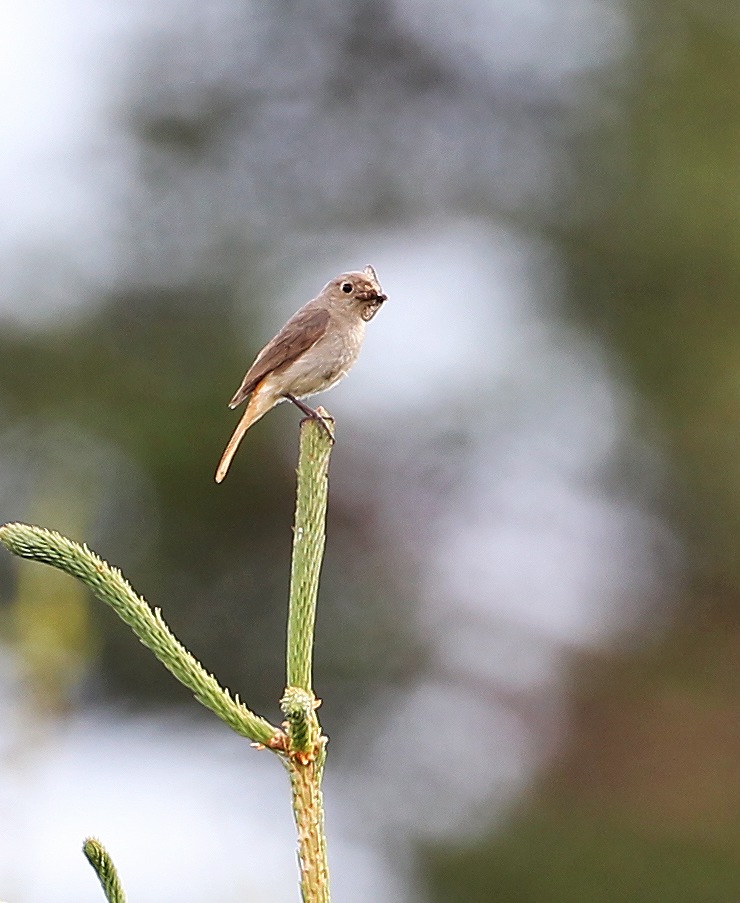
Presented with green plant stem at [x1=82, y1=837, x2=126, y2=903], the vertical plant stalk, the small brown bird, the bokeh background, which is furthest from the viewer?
the bokeh background

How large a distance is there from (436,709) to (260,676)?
76.1 inches

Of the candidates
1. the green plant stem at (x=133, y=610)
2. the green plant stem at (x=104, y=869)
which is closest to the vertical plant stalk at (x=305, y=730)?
the green plant stem at (x=133, y=610)

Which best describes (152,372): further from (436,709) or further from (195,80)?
(436,709)

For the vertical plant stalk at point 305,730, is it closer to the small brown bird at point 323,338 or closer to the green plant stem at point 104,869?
the green plant stem at point 104,869

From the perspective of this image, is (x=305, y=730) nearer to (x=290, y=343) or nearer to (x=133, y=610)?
(x=133, y=610)

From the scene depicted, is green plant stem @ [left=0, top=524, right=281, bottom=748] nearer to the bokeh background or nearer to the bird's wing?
the bird's wing

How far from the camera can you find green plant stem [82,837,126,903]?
1.84m

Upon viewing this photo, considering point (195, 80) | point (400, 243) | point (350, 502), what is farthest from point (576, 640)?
point (195, 80)

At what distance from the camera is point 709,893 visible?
46.0 ft

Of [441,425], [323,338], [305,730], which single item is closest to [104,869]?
[305,730]

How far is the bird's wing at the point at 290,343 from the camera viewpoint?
13.4ft

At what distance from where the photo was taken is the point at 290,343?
4.17 meters

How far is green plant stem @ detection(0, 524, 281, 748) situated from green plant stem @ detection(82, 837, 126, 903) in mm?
278

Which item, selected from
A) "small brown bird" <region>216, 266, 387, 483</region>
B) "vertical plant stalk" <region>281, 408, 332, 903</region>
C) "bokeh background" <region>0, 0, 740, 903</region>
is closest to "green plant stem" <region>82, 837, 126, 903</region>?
"vertical plant stalk" <region>281, 408, 332, 903</region>
